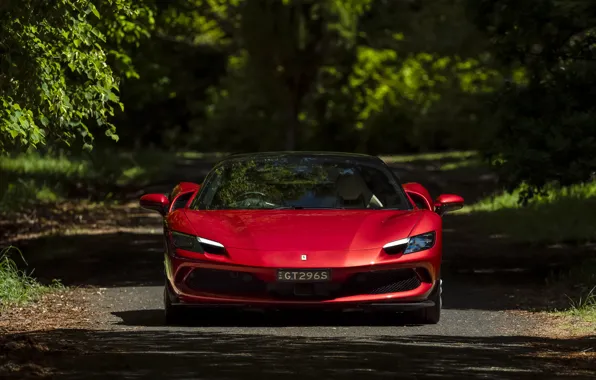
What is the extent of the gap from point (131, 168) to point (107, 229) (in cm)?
1612

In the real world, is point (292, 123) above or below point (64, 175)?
below

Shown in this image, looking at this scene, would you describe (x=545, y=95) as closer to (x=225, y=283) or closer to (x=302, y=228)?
(x=302, y=228)

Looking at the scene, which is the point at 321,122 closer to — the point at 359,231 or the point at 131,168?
the point at 131,168

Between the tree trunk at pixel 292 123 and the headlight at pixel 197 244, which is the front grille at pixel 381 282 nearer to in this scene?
the headlight at pixel 197 244

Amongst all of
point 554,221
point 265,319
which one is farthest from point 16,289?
point 554,221

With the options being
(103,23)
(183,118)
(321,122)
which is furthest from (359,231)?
(183,118)

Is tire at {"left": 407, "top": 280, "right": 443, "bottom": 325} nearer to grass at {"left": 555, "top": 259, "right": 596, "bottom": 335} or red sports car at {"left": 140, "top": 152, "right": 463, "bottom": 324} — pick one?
red sports car at {"left": 140, "top": 152, "right": 463, "bottom": 324}

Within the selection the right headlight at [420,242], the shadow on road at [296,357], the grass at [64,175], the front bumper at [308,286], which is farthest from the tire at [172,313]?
the grass at [64,175]

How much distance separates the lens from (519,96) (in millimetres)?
17891

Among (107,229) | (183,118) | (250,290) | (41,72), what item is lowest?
(183,118)

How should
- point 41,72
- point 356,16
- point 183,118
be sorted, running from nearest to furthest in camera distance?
point 41,72
point 356,16
point 183,118

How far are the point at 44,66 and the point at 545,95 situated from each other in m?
6.56

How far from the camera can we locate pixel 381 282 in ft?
39.6

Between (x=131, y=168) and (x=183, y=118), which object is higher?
(x=131, y=168)
